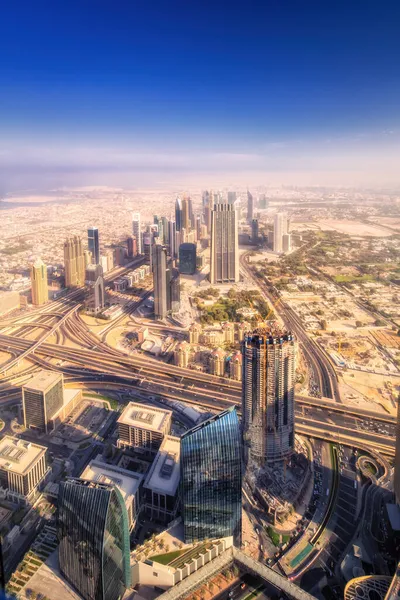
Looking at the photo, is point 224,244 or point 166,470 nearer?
point 166,470

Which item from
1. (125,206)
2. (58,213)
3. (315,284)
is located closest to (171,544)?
(315,284)

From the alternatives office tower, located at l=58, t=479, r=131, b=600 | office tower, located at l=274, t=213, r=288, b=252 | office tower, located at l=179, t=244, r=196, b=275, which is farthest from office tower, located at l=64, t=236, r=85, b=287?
office tower, located at l=58, t=479, r=131, b=600

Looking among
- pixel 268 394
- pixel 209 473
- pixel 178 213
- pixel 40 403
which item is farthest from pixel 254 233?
pixel 209 473

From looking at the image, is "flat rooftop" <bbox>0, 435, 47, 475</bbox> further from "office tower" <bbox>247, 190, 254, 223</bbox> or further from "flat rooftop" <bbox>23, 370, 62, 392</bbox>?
"office tower" <bbox>247, 190, 254, 223</bbox>

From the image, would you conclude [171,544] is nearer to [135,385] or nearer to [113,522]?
[113,522]

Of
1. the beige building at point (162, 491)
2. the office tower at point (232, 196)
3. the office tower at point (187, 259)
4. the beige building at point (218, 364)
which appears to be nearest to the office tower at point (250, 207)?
the office tower at point (232, 196)

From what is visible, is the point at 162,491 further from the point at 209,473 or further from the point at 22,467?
the point at 22,467
